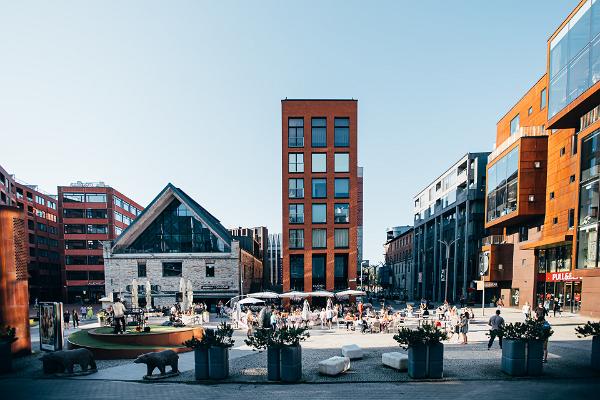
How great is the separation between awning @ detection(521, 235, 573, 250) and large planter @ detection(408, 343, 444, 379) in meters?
25.0

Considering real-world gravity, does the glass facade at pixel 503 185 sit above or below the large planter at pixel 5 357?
above

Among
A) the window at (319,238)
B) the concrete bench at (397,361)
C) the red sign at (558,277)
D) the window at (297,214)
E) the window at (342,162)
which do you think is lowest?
the red sign at (558,277)

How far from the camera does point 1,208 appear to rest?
50.3ft

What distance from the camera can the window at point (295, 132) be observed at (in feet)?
133

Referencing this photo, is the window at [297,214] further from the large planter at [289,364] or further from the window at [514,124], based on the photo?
the large planter at [289,364]

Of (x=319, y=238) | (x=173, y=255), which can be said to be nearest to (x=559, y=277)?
(x=319, y=238)

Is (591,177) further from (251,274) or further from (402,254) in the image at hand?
(402,254)

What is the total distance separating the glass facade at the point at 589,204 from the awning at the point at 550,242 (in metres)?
3.13

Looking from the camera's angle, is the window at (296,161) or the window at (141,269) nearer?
the window at (141,269)

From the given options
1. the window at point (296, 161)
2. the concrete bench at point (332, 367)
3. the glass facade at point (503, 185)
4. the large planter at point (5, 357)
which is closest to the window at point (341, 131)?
the window at point (296, 161)

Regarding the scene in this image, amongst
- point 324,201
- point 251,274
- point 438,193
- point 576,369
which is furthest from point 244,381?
point 438,193

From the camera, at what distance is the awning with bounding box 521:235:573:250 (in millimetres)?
28750

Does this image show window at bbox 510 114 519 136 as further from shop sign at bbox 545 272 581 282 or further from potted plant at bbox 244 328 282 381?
potted plant at bbox 244 328 282 381

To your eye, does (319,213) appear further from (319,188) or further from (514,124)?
(514,124)
